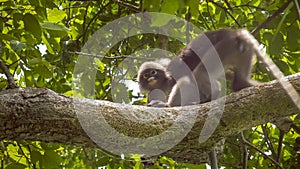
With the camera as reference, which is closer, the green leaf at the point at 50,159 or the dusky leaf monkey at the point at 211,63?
the green leaf at the point at 50,159

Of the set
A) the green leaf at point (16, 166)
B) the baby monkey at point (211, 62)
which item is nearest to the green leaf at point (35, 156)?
the green leaf at point (16, 166)

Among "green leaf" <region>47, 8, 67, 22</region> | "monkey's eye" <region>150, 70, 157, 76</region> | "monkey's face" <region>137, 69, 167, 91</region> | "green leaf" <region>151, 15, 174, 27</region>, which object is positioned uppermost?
"green leaf" <region>47, 8, 67, 22</region>

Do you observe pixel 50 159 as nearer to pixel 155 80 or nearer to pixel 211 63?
pixel 211 63

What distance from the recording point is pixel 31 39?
2.82 metres

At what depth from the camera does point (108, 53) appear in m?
4.43

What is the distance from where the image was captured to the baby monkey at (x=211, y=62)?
3.56 meters

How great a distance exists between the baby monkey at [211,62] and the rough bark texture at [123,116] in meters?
1.01

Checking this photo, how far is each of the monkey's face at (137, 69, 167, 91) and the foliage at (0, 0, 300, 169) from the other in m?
0.11

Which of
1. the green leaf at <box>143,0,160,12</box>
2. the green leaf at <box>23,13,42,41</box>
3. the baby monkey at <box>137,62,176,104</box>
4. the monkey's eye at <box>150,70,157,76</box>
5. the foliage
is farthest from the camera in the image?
the monkey's eye at <box>150,70,157,76</box>

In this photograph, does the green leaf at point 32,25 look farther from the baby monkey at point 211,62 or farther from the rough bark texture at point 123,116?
the baby monkey at point 211,62

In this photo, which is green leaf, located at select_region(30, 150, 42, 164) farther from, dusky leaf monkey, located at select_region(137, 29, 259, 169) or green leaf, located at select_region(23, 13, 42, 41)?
dusky leaf monkey, located at select_region(137, 29, 259, 169)

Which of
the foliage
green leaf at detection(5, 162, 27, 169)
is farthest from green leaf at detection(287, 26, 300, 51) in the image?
green leaf at detection(5, 162, 27, 169)

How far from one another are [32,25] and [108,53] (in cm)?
193

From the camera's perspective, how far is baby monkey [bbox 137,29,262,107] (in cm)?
356
